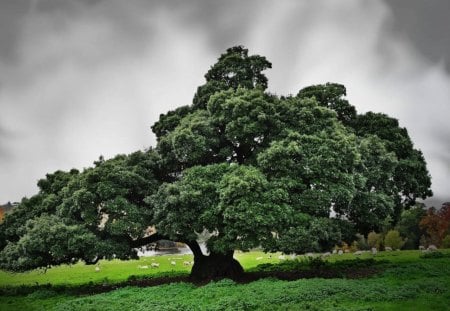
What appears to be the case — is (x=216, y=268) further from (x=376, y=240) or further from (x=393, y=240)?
(x=376, y=240)

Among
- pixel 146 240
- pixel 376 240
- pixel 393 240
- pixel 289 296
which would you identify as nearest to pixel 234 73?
pixel 146 240

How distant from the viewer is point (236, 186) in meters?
21.1

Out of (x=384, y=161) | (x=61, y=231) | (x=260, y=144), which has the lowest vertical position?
(x=61, y=231)

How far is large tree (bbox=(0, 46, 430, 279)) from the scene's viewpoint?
21.9 m

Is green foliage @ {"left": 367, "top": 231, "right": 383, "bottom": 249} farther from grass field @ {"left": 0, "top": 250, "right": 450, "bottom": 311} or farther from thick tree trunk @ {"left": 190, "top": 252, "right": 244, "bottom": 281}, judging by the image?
thick tree trunk @ {"left": 190, "top": 252, "right": 244, "bottom": 281}

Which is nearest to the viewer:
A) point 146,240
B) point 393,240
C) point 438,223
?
point 146,240

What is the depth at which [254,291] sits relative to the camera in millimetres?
20141

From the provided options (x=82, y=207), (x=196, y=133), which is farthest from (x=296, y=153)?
(x=82, y=207)

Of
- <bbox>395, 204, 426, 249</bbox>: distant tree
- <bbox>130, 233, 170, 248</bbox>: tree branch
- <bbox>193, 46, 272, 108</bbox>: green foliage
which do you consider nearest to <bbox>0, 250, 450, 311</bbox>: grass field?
<bbox>130, 233, 170, 248</bbox>: tree branch

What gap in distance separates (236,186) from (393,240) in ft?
172

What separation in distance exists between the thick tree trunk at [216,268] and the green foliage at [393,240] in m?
45.2

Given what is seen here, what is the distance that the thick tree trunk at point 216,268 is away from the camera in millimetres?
→ 26422

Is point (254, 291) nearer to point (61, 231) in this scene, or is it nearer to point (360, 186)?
point (360, 186)

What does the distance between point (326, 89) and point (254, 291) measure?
15.5m
